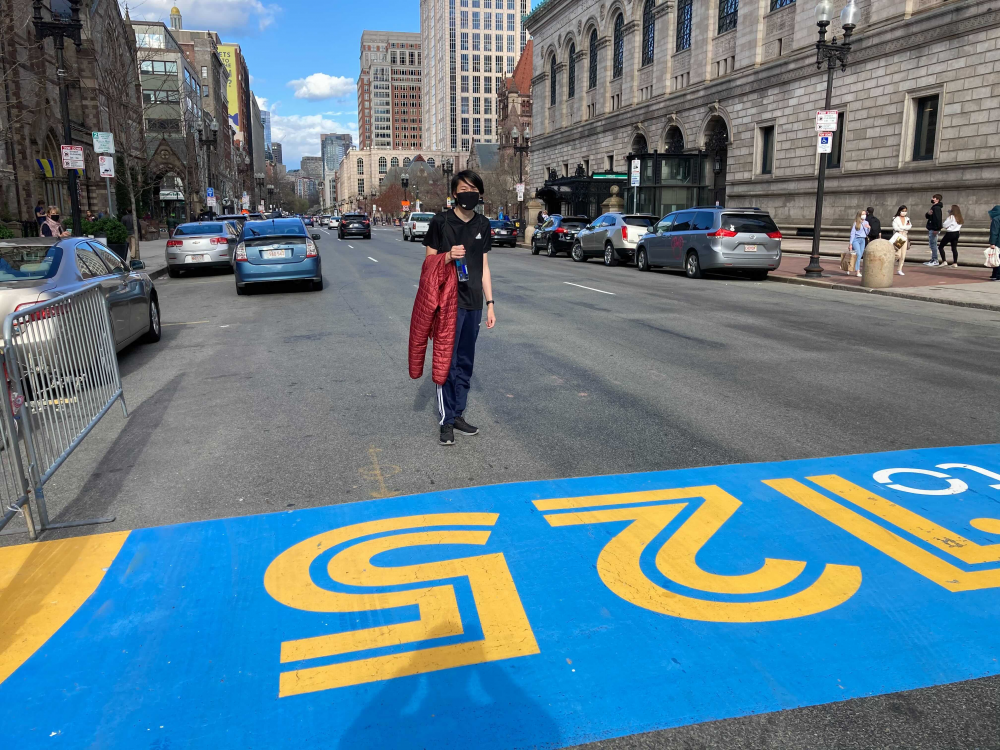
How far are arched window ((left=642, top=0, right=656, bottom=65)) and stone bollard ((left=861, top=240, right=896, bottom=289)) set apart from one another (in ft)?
109

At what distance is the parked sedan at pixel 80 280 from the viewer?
23.9 feet

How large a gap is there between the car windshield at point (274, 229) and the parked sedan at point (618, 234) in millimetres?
11587

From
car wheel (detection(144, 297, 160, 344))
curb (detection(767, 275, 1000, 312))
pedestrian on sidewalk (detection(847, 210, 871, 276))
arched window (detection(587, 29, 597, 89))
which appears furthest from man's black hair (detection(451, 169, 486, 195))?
arched window (detection(587, 29, 597, 89))

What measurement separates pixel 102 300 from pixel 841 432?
19.7 feet

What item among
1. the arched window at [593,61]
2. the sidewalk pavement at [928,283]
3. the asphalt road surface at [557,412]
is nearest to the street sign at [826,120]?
the sidewalk pavement at [928,283]

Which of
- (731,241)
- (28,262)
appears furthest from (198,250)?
(28,262)

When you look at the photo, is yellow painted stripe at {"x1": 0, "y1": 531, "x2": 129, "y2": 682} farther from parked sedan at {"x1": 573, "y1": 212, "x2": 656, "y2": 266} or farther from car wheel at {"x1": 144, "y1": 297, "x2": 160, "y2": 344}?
parked sedan at {"x1": 573, "y1": 212, "x2": 656, "y2": 266}

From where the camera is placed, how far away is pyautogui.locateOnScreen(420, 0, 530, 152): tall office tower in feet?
584

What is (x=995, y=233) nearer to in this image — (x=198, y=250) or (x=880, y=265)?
(x=880, y=265)

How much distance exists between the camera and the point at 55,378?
4.89 m

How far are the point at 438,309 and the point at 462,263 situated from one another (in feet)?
1.21

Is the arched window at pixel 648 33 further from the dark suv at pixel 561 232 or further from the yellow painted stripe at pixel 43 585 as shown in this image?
the yellow painted stripe at pixel 43 585

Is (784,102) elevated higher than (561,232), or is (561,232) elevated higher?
(784,102)

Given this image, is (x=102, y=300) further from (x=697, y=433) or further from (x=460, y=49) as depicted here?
(x=460, y=49)
